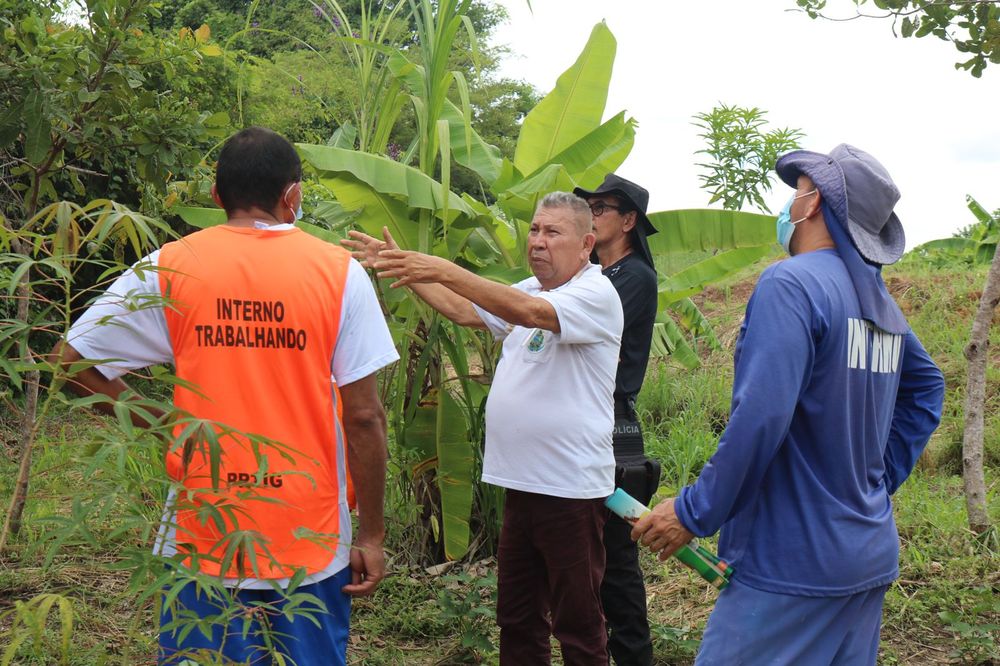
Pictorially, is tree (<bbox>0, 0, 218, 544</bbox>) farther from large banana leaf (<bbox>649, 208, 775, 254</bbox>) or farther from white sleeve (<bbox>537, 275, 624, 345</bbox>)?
large banana leaf (<bbox>649, 208, 775, 254</bbox>)

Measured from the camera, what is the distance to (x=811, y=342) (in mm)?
2422

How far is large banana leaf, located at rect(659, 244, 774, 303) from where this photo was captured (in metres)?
5.75

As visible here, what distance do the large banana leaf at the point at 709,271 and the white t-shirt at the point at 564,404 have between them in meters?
2.23

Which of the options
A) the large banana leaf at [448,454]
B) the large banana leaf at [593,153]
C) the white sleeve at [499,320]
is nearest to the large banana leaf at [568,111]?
the large banana leaf at [593,153]

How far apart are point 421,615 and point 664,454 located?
9.32 ft

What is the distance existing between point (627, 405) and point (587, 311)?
792 mm

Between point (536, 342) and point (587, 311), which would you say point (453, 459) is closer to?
point (536, 342)

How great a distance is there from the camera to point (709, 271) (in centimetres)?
583

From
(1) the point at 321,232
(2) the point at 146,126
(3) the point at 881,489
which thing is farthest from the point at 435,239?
(3) the point at 881,489

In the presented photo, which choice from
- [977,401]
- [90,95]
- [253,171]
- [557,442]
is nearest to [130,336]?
[253,171]

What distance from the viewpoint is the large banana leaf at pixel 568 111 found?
5.33 m

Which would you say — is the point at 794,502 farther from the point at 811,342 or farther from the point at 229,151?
the point at 229,151

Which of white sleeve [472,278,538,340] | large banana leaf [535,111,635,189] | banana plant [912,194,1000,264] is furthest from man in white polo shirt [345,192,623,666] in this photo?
banana plant [912,194,1000,264]

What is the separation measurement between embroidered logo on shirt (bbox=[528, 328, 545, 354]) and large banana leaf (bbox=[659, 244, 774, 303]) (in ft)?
7.59
